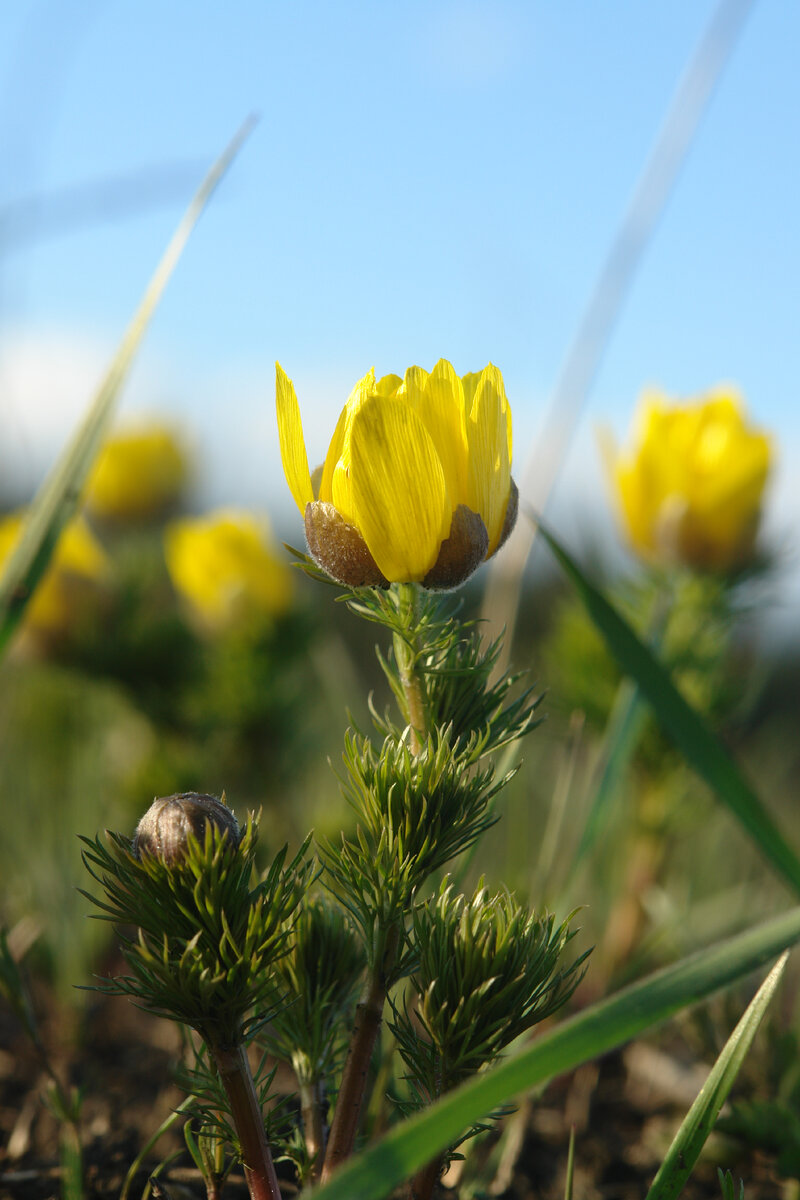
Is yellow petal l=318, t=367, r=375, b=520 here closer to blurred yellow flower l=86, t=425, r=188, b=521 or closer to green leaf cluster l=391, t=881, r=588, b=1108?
green leaf cluster l=391, t=881, r=588, b=1108

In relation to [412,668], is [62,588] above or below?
above

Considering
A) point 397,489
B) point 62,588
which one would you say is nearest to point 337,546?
point 397,489

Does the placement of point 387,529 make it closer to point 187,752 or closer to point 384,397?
point 384,397

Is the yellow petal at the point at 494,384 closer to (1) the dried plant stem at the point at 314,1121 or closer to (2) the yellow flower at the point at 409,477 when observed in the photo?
(2) the yellow flower at the point at 409,477

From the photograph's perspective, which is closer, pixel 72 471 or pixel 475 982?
pixel 475 982

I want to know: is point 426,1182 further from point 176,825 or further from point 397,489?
point 397,489
